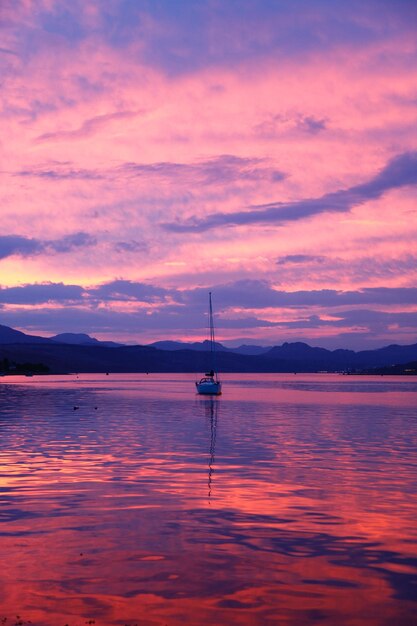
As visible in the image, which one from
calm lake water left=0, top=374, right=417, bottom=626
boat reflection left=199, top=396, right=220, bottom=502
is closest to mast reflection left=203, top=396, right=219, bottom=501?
boat reflection left=199, top=396, right=220, bottom=502

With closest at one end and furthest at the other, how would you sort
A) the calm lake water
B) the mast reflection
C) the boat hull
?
the calm lake water, the mast reflection, the boat hull

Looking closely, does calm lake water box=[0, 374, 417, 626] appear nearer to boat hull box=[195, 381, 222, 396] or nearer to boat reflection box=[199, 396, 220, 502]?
boat reflection box=[199, 396, 220, 502]

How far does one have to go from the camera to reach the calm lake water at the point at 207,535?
15.9 m

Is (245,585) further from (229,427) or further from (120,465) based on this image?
(229,427)

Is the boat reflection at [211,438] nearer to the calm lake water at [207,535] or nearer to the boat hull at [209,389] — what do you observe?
the calm lake water at [207,535]

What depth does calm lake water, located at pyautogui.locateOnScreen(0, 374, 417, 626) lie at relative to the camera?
15.9 m

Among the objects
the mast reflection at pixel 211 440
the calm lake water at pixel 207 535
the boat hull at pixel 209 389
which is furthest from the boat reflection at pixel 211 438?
the boat hull at pixel 209 389

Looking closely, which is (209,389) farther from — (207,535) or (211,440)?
(207,535)

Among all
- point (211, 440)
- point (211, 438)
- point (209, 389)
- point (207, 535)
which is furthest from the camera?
point (209, 389)

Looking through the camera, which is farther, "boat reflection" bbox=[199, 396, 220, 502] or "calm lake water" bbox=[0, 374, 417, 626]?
"boat reflection" bbox=[199, 396, 220, 502]

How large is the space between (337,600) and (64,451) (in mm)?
30775

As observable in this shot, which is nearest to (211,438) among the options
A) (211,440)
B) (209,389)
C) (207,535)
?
(211,440)

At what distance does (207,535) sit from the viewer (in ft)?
73.3

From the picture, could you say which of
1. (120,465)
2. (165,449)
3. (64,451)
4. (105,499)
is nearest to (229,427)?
(165,449)
